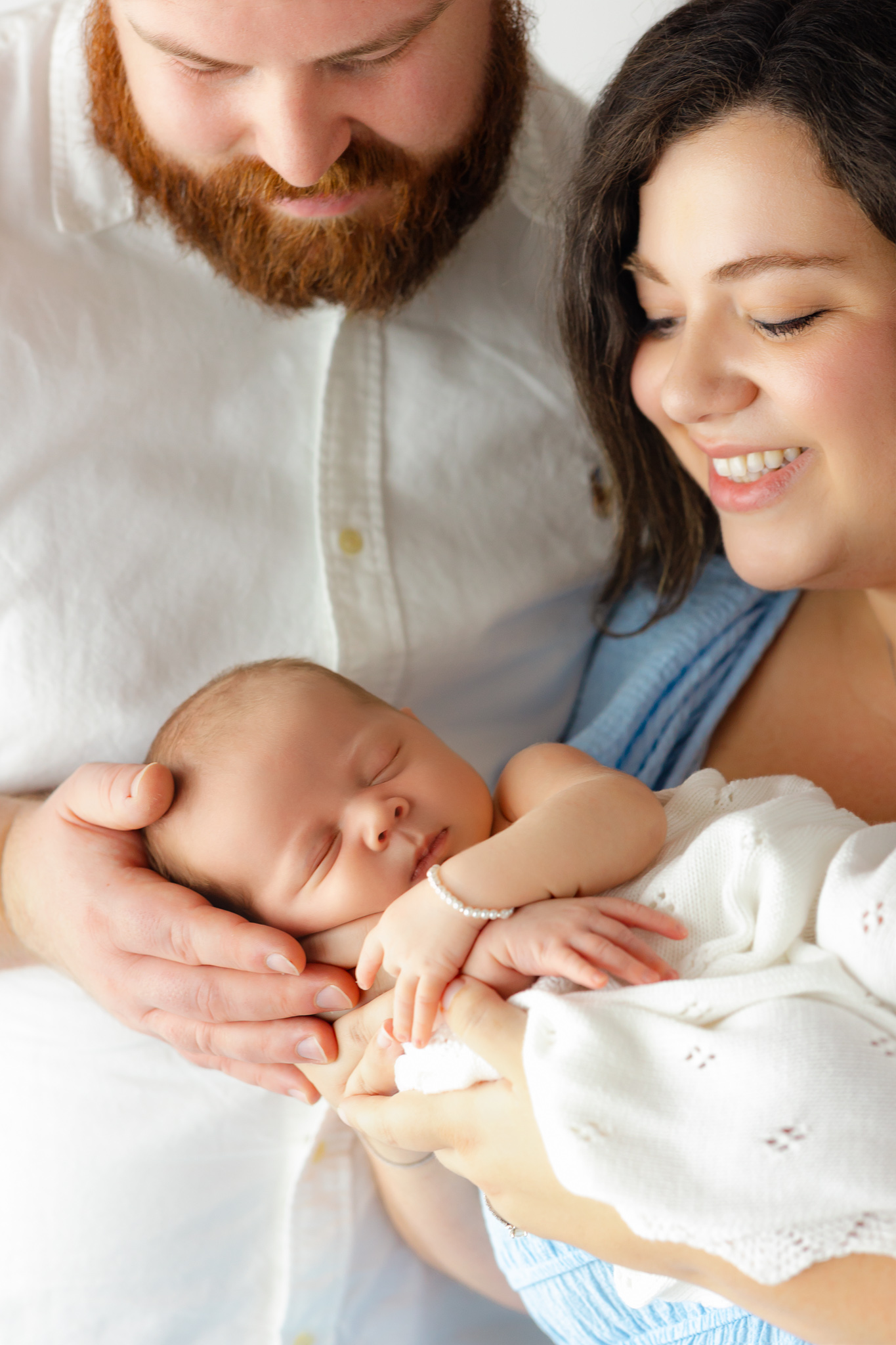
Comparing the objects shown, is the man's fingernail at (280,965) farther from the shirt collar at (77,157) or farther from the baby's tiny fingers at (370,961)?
the shirt collar at (77,157)

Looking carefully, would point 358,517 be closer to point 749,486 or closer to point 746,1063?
point 749,486

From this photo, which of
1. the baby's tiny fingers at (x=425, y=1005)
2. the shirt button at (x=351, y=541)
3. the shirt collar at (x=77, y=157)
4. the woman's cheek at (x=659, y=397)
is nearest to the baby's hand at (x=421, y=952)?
the baby's tiny fingers at (x=425, y=1005)

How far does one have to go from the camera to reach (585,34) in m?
2.76

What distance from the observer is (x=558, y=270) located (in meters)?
1.88

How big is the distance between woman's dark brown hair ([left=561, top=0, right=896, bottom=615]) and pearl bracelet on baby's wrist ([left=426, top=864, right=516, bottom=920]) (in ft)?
2.87

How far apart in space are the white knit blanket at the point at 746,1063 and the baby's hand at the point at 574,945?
0.03 m

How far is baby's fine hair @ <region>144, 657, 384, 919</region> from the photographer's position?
4.77ft

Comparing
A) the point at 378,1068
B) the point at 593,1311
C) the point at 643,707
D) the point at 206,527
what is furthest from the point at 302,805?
the point at 593,1311

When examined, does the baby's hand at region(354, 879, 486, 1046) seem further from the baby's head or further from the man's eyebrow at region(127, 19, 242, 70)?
the man's eyebrow at region(127, 19, 242, 70)

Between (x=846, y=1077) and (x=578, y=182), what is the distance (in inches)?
51.9

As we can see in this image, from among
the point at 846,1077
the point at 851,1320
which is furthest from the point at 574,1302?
the point at 846,1077

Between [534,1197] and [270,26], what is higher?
[270,26]

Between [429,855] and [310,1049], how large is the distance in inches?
11.3

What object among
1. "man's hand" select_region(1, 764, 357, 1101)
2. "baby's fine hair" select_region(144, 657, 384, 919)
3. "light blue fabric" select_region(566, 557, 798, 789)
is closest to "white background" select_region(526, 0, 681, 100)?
"light blue fabric" select_region(566, 557, 798, 789)
